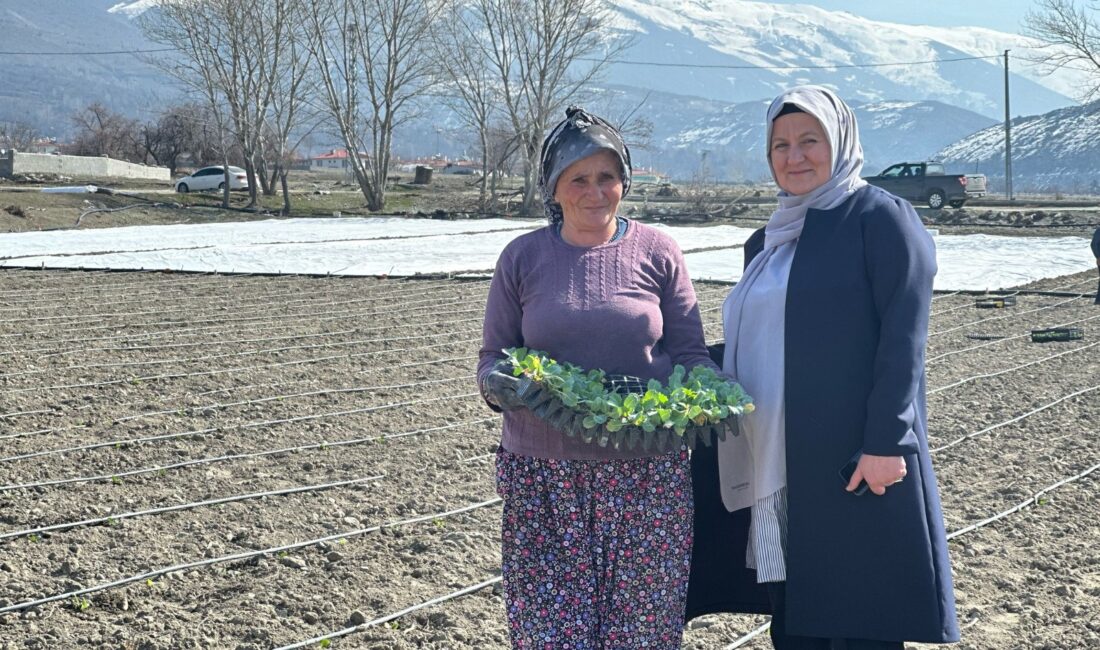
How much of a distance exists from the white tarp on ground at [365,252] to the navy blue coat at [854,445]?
8.35 m

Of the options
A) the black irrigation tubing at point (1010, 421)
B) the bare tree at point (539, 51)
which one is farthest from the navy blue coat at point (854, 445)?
the bare tree at point (539, 51)

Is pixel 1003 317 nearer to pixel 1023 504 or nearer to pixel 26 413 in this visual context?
pixel 1023 504

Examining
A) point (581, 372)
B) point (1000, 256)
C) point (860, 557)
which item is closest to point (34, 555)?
point (581, 372)

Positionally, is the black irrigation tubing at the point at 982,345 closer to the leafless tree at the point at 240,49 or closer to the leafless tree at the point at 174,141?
the leafless tree at the point at 240,49

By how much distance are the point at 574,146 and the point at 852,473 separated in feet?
2.57

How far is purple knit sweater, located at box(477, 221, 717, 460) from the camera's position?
7.14ft

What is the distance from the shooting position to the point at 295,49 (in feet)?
88.6

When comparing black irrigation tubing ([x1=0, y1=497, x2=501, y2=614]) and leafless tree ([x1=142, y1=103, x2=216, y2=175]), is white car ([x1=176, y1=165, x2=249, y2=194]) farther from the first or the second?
black irrigation tubing ([x1=0, y1=497, x2=501, y2=614])

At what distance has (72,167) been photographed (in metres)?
35.9

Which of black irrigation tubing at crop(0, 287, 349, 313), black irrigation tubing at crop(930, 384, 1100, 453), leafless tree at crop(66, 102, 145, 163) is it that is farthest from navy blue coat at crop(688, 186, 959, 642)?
leafless tree at crop(66, 102, 145, 163)

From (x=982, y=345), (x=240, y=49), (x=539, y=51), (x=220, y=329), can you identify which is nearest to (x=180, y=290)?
(x=220, y=329)

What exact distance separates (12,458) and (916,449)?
3.62m

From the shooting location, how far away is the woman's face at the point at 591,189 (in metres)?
2.16

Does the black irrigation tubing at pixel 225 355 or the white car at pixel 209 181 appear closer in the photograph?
the black irrigation tubing at pixel 225 355
